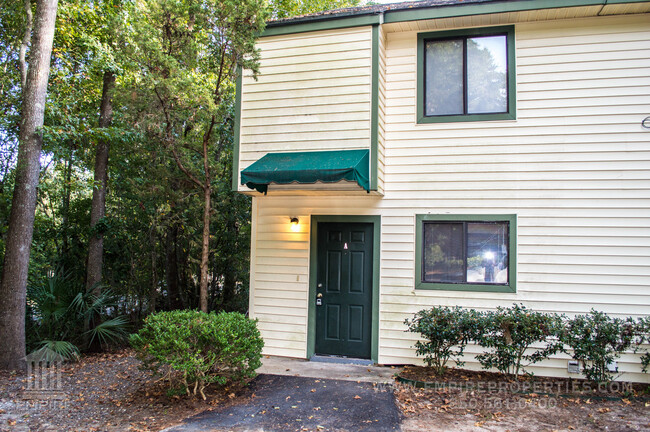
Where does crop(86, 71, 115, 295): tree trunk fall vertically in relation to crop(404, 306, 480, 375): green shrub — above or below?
above

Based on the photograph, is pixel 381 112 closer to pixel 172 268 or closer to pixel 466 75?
pixel 466 75

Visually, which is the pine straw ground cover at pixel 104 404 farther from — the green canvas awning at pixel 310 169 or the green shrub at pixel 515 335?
the green shrub at pixel 515 335

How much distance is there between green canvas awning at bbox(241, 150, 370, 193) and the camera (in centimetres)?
544

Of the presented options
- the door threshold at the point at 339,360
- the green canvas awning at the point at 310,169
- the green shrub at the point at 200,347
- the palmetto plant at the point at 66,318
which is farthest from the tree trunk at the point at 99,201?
the door threshold at the point at 339,360

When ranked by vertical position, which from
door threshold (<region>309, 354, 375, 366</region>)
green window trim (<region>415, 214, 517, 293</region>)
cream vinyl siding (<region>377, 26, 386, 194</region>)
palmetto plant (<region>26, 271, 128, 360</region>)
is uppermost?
cream vinyl siding (<region>377, 26, 386, 194</region>)

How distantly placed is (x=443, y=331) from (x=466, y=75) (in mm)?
3954

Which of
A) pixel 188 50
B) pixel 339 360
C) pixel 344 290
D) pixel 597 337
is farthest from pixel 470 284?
pixel 188 50

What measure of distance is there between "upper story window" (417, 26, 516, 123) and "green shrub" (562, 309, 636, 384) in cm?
310

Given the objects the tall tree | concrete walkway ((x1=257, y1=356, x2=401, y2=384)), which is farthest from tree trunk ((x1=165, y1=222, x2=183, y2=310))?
concrete walkway ((x1=257, y1=356, x2=401, y2=384))

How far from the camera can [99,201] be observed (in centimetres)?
821

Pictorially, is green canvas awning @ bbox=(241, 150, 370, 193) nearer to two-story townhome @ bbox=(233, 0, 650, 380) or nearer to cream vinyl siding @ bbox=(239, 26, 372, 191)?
two-story townhome @ bbox=(233, 0, 650, 380)

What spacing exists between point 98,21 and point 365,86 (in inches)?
242

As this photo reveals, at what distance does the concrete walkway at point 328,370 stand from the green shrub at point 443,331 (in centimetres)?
64

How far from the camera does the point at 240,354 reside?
16.3ft
